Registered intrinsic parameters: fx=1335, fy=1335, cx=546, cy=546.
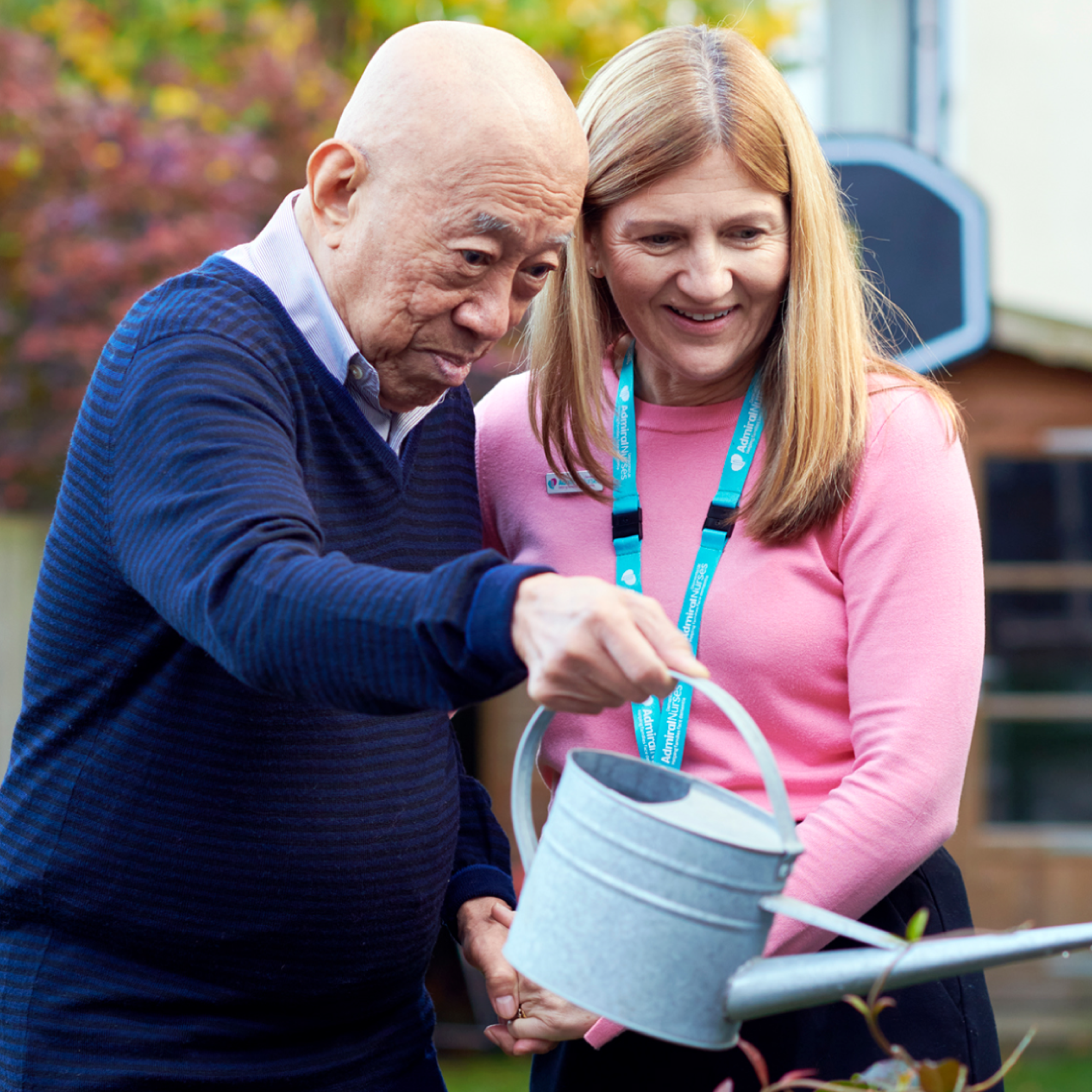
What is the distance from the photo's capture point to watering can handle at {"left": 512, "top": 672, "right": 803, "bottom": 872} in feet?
3.53

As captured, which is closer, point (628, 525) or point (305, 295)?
point (305, 295)

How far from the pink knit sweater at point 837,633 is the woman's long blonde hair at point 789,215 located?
1.8 inches

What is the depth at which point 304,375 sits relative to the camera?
5.13ft

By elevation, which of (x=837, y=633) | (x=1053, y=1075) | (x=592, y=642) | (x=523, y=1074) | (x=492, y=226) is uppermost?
(x=492, y=226)

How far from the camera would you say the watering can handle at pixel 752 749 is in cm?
108

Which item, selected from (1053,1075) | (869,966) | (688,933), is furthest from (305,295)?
(1053,1075)

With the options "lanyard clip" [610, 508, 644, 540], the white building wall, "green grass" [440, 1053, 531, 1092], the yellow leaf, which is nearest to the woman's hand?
"lanyard clip" [610, 508, 644, 540]

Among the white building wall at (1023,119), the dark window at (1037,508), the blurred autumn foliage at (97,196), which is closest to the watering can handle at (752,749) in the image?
the blurred autumn foliage at (97,196)

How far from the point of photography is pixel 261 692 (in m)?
1.33

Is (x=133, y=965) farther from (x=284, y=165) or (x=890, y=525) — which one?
(x=284, y=165)

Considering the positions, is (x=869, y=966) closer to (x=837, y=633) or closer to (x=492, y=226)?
(x=837, y=633)

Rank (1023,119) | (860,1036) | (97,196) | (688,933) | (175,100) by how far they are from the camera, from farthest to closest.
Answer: (1023,119)
(175,100)
(97,196)
(860,1036)
(688,933)

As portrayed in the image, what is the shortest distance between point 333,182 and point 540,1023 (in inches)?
41.1

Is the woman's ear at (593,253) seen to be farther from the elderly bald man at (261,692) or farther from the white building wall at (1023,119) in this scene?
the white building wall at (1023,119)
